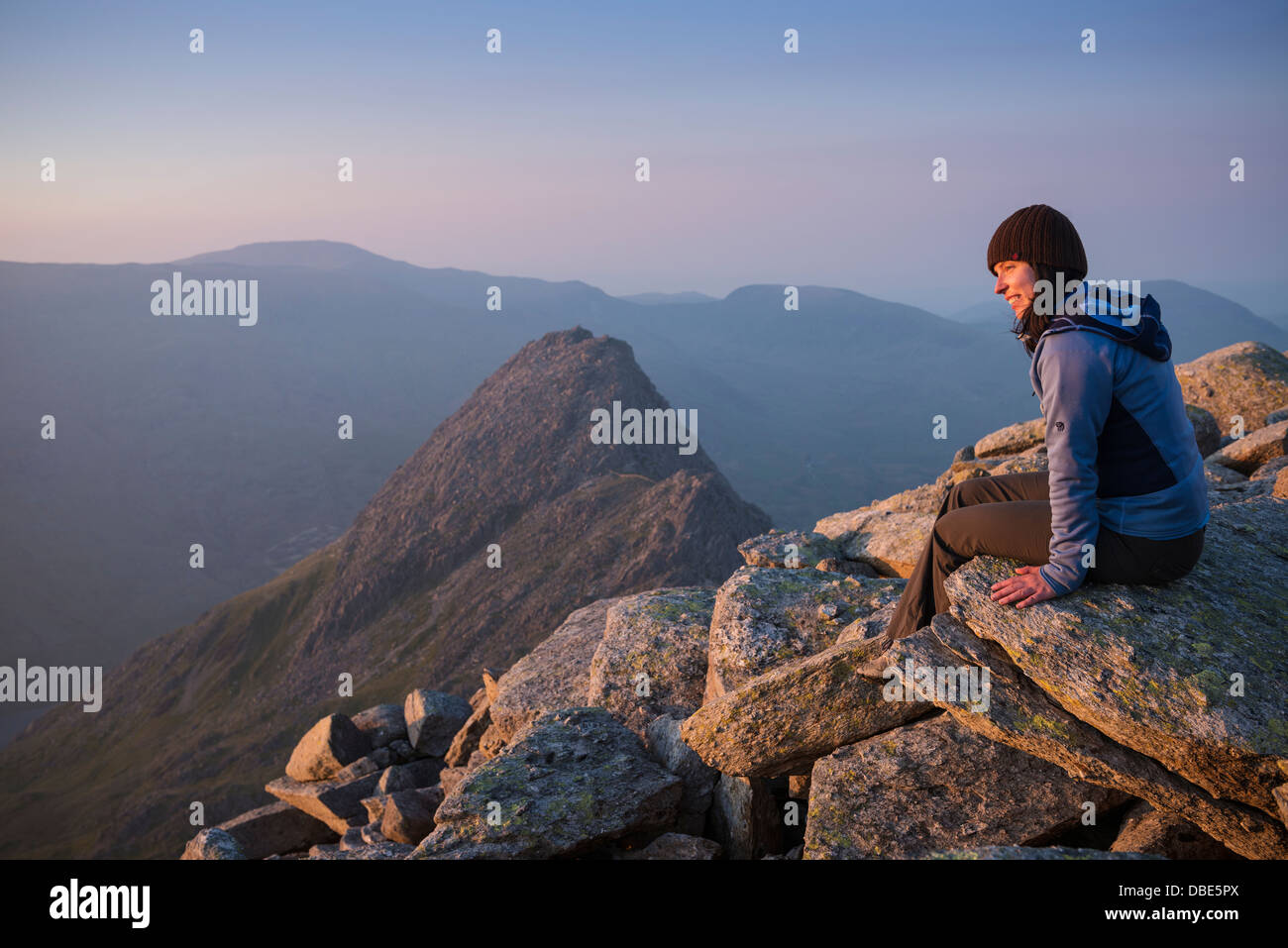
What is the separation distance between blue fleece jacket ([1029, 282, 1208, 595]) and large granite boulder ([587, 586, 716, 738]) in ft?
26.6

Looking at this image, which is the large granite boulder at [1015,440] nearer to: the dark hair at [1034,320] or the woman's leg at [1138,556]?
the woman's leg at [1138,556]

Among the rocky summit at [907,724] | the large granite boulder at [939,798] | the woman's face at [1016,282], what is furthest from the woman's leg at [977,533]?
the woman's face at [1016,282]

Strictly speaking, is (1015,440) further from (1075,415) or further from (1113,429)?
(1075,415)

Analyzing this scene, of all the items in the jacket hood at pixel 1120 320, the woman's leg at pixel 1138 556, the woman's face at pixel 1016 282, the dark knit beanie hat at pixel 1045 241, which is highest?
the dark knit beanie hat at pixel 1045 241

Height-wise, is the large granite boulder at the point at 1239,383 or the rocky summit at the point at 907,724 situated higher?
the large granite boulder at the point at 1239,383

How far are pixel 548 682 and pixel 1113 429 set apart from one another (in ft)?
43.2

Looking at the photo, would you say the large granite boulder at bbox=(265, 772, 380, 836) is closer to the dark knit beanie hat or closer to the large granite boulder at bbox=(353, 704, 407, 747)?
the large granite boulder at bbox=(353, 704, 407, 747)

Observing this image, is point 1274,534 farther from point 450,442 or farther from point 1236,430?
point 450,442

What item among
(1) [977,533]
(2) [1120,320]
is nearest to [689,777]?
(1) [977,533]

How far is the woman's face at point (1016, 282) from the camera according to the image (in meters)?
7.89

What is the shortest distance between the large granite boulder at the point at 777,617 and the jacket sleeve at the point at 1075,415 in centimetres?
591

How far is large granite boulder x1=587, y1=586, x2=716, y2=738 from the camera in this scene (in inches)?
579

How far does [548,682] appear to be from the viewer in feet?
58.1

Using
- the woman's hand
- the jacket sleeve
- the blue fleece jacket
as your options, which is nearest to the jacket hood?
the blue fleece jacket
